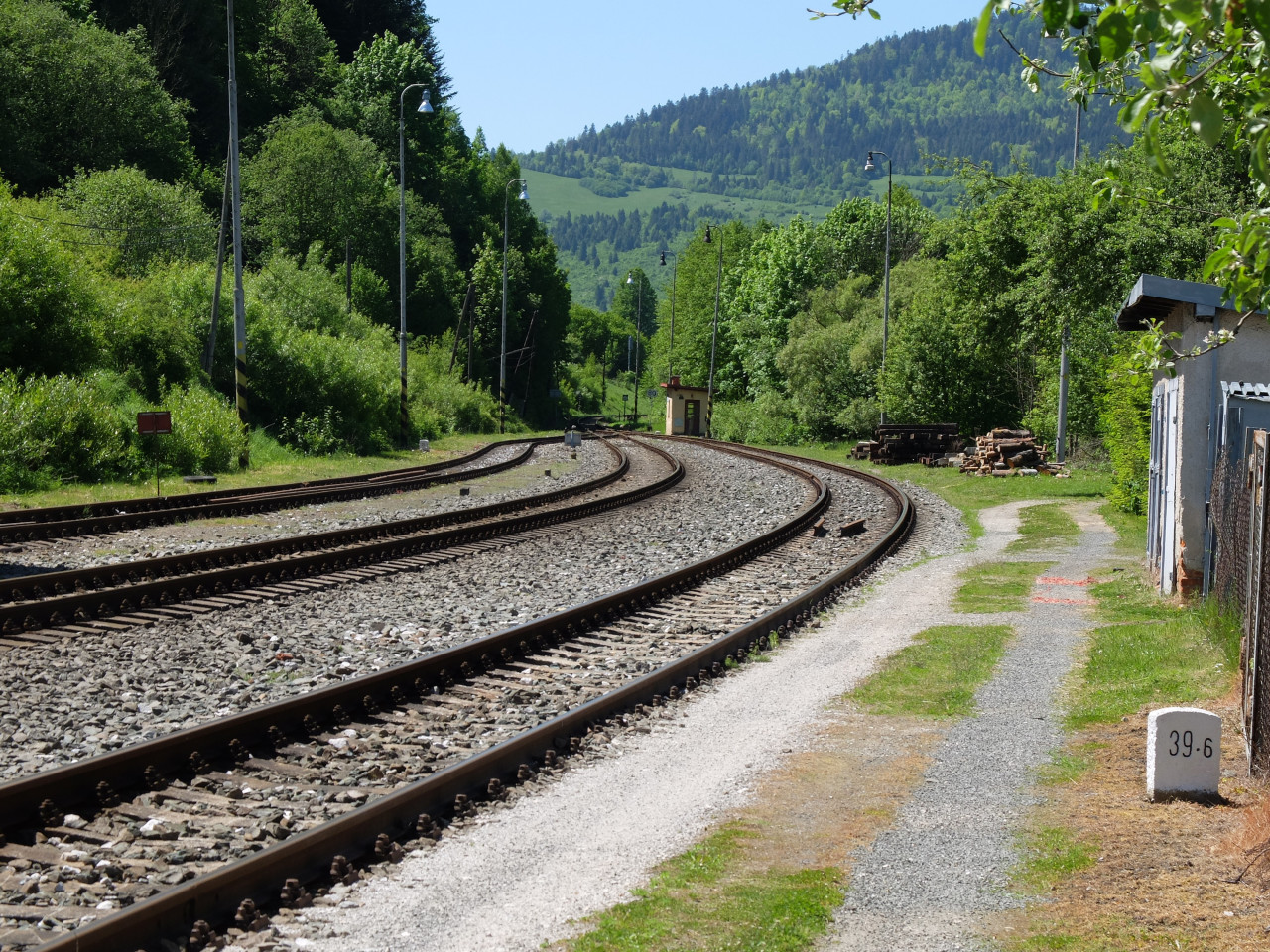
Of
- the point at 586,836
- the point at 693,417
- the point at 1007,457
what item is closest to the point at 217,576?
the point at 586,836

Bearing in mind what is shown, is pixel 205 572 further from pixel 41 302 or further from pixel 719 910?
pixel 41 302

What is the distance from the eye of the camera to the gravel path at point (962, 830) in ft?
16.6

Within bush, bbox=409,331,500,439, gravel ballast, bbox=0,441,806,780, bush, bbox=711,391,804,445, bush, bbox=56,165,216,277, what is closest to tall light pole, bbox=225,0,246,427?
gravel ballast, bbox=0,441,806,780

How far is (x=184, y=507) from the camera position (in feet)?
63.3

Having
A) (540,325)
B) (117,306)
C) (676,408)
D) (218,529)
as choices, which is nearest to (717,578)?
(218,529)

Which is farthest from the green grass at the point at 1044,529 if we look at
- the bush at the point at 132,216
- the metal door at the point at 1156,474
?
the bush at the point at 132,216

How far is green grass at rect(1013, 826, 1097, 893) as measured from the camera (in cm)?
557

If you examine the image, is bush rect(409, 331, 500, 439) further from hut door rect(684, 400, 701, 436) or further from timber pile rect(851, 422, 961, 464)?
timber pile rect(851, 422, 961, 464)

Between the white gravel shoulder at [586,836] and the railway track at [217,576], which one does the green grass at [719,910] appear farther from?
the railway track at [217,576]

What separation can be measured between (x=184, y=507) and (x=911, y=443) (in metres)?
28.2

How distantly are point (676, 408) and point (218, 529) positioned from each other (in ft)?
191

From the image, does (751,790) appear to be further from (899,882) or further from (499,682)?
(499,682)

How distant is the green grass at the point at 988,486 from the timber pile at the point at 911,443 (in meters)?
2.56

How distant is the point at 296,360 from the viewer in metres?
37.2
